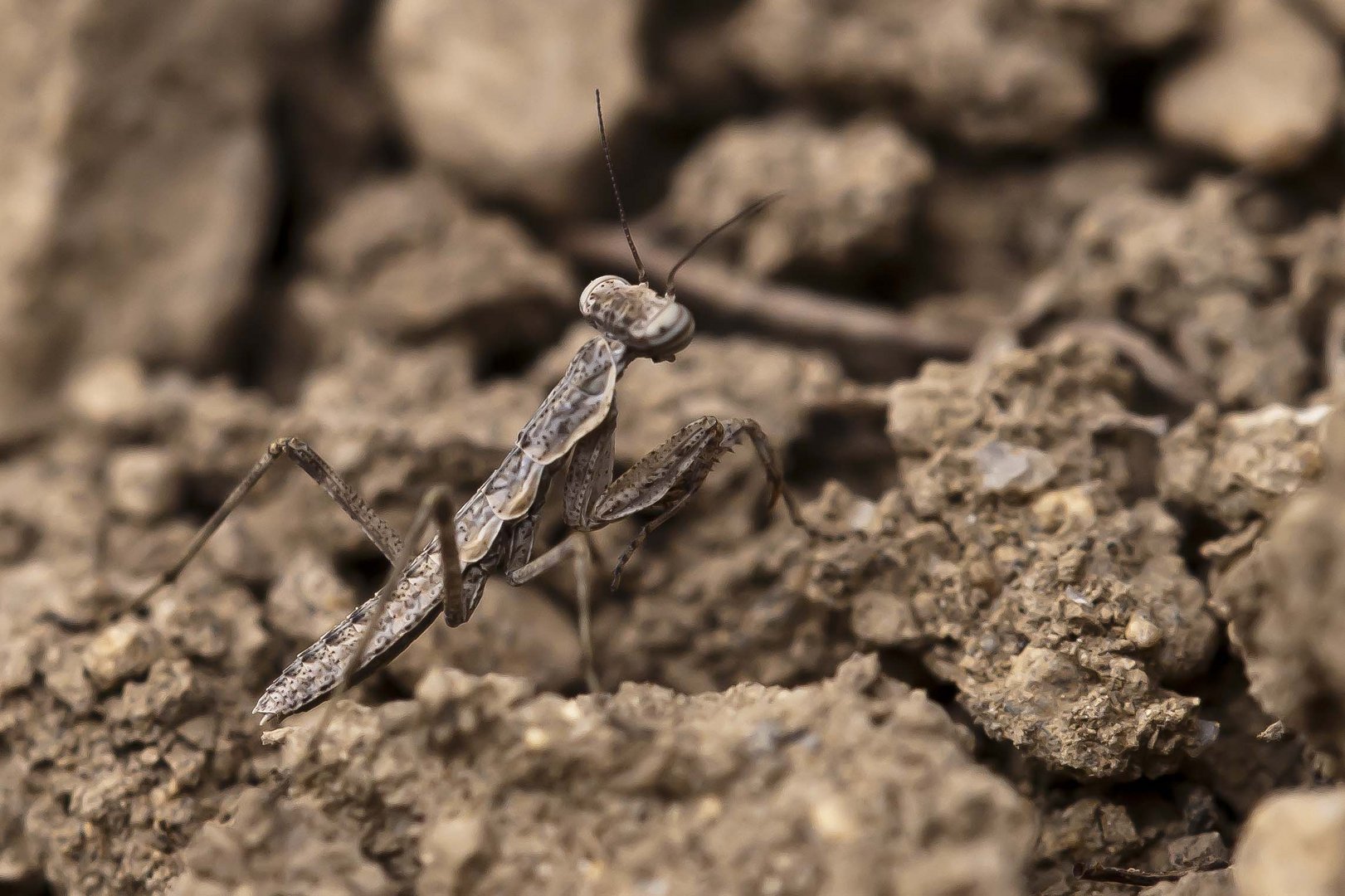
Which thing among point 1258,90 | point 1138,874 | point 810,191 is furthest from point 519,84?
point 1138,874

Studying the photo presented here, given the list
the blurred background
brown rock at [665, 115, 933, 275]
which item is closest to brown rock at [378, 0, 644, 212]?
the blurred background

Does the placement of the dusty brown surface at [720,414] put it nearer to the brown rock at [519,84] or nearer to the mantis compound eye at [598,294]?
the brown rock at [519,84]

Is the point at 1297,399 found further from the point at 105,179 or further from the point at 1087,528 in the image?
the point at 105,179

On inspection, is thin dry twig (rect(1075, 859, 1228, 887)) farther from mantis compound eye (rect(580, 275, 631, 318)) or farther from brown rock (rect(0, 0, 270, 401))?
brown rock (rect(0, 0, 270, 401))

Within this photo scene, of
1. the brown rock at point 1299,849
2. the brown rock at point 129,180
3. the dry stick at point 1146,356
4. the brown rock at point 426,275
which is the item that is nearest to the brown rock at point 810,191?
the brown rock at point 426,275

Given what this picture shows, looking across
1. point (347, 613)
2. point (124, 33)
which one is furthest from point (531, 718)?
point (124, 33)

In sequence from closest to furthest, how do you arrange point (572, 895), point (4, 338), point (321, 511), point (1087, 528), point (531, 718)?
point (572, 895), point (531, 718), point (1087, 528), point (321, 511), point (4, 338)

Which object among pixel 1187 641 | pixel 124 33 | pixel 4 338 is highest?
pixel 124 33
